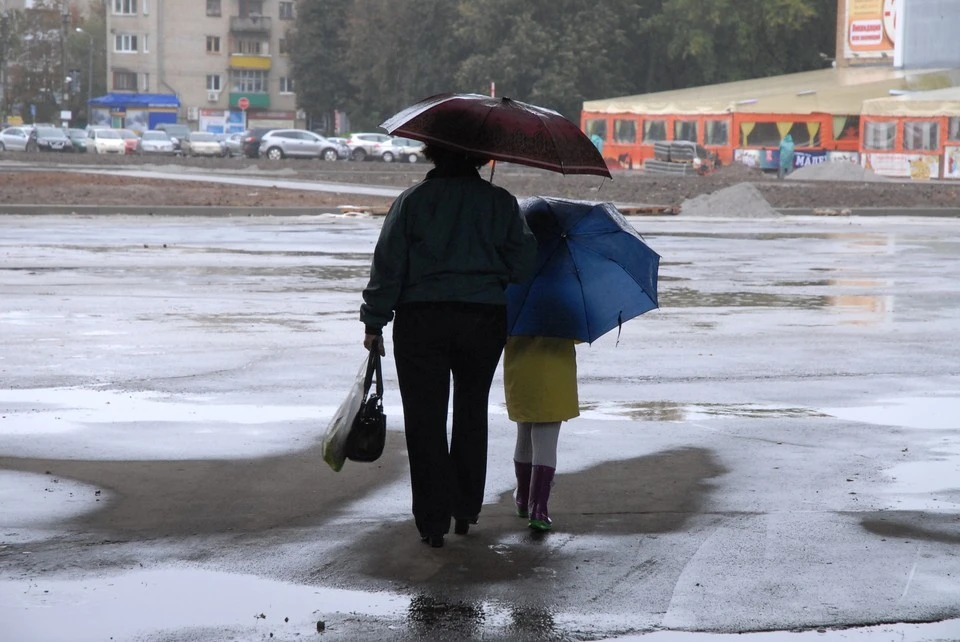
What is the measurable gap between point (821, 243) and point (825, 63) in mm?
65825

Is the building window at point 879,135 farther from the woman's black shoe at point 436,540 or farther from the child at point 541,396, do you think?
the woman's black shoe at point 436,540

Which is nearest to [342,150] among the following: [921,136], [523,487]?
[921,136]

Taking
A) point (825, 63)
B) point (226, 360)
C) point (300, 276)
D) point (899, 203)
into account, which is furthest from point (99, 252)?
point (825, 63)

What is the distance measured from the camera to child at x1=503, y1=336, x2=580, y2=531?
6.52 metres

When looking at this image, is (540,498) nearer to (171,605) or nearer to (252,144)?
(171,605)

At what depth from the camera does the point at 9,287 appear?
1603 centimetres

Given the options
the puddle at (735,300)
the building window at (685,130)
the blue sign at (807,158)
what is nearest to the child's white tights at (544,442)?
the puddle at (735,300)

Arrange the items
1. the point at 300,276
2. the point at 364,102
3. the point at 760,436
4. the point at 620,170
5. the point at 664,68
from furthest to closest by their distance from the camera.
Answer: the point at 364,102, the point at 664,68, the point at 620,170, the point at 300,276, the point at 760,436

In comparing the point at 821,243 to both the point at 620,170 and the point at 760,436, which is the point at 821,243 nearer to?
the point at 760,436

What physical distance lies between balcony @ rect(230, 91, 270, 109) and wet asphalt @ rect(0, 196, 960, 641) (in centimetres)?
11183

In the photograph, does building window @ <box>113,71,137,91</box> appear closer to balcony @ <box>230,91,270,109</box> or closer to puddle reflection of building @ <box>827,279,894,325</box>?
balcony @ <box>230,91,270,109</box>

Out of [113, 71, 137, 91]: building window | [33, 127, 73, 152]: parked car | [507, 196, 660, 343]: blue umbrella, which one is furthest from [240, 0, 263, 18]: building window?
[507, 196, 660, 343]: blue umbrella

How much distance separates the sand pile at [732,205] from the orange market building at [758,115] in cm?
2552

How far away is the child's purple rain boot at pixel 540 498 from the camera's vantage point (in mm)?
6488
